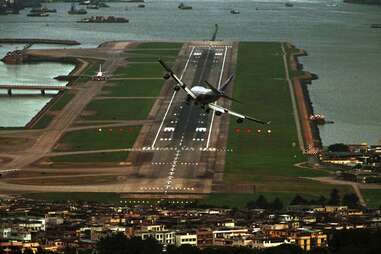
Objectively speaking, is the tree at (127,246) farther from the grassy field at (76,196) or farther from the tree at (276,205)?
the grassy field at (76,196)

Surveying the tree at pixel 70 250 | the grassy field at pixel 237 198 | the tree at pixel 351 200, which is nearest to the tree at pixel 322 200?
the tree at pixel 351 200

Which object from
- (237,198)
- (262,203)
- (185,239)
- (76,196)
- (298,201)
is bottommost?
(76,196)

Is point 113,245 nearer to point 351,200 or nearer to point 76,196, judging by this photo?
point 351,200

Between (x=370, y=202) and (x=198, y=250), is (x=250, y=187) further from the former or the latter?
(x=198, y=250)

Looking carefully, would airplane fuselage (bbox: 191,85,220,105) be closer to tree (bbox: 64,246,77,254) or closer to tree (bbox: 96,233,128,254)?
tree (bbox: 96,233,128,254)

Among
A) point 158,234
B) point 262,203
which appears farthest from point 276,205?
point 158,234

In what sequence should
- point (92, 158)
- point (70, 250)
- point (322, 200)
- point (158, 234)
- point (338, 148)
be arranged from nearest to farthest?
point (70, 250), point (158, 234), point (322, 200), point (92, 158), point (338, 148)
